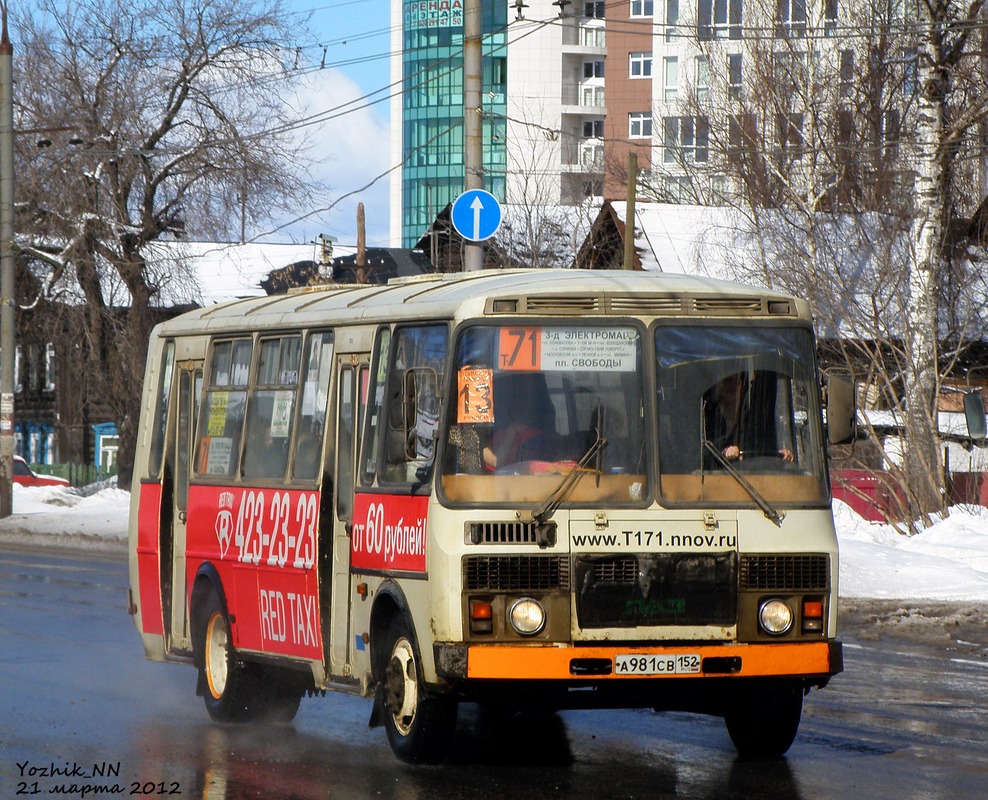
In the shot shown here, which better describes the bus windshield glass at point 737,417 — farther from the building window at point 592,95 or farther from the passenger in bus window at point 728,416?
the building window at point 592,95

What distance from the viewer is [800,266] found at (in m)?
26.7

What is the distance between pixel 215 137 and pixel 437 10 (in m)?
69.4

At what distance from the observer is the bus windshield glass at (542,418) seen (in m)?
8.14

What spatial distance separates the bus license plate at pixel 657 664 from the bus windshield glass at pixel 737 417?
0.75 meters

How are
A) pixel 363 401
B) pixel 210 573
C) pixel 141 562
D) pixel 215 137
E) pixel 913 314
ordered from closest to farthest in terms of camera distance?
pixel 363 401 → pixel 210 573 → pixel 141 562 → pixel 913 314 → pixel 215 137

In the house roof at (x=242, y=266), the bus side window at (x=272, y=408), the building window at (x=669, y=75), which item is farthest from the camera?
the building window at (x=669, y=75)

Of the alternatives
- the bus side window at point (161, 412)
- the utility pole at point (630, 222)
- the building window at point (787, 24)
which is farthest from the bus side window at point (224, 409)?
the building window at point (787, 24)

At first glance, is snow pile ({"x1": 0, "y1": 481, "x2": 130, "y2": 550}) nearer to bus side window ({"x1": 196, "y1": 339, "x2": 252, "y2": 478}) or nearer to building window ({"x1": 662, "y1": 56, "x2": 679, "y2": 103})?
bus side window ({"x1": 196, "y1": 339, "x2": 252, "y2": 478})

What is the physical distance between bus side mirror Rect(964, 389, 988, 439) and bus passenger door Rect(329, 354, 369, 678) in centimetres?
1010

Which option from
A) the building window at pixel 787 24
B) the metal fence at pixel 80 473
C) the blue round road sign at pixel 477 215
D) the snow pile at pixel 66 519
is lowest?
the metal fence at pixel 80 473

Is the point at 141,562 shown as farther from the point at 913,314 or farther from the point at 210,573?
the point at 913,314

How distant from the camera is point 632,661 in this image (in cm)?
801

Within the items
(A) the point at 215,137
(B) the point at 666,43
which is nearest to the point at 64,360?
(A) the point at 215,137

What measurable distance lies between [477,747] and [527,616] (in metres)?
1.50
